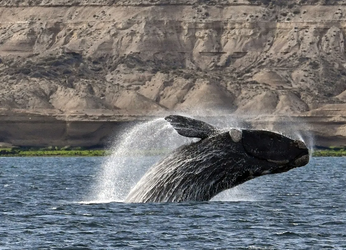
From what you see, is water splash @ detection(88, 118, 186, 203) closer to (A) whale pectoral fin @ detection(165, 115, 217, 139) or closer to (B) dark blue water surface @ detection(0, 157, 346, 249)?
(B) dark blue water surface @ detection(0, 157, 346, 249)

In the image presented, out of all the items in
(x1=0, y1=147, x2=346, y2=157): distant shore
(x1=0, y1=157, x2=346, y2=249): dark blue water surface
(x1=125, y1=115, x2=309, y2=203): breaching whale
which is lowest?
(x1=0, y1=147, x2=346, y2=157): distant shore

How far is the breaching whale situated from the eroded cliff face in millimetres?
109173

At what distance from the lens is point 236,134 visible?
30.2 m

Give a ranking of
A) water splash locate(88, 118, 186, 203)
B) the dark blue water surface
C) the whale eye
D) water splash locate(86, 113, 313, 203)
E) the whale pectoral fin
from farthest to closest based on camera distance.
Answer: water splash locate(86, 113, 313, 203) → water splash locate(88, 118, 186, 203) → the dark blue water surface → the whale eye → the whale pectoral fin

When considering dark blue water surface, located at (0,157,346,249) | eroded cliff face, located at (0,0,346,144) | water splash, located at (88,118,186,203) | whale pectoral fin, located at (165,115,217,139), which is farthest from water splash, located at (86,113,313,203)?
eroded cliff face, located at (0,0,346,144)

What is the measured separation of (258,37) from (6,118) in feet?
169

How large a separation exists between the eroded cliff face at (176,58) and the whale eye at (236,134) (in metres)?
111

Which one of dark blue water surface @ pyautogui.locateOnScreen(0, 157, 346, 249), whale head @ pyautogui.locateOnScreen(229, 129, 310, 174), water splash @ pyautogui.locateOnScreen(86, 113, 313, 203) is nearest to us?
whale head @ pyautogui.locateOnScreen(229, 129, 310, 174)

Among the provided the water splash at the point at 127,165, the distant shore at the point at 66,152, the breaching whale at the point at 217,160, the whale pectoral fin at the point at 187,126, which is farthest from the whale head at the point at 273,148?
the distant shore at the point at 66,152

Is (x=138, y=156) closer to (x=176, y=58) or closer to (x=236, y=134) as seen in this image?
(x=176, y=58)

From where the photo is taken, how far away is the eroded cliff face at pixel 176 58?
15375 cm

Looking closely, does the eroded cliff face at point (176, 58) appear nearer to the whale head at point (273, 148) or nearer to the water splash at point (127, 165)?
the water splash at point (127, 165)

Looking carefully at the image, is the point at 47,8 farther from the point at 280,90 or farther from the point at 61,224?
the point at 61,224

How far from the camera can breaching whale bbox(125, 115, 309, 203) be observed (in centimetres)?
2980
